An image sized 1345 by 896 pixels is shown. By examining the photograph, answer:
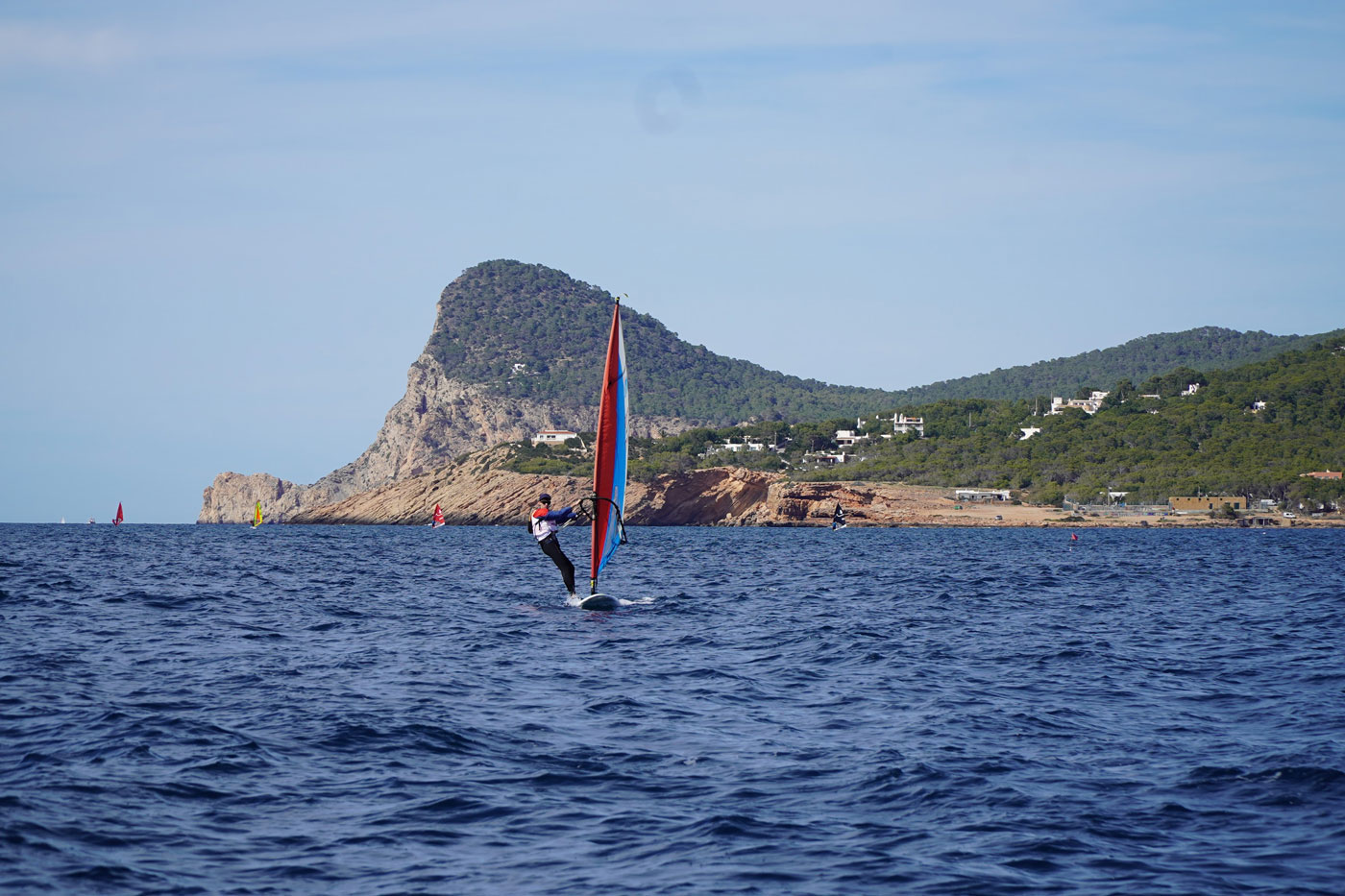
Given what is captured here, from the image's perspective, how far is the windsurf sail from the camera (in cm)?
2900

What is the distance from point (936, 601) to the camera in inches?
1534

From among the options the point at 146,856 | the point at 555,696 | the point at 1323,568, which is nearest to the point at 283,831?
the point at 146,856

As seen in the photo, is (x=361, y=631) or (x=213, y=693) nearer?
(x=213, y=693)

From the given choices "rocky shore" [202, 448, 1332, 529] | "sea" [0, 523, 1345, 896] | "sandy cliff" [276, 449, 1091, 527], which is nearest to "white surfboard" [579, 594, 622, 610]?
"sea" [0, 523, 1345, 896]

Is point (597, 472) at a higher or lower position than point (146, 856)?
higher

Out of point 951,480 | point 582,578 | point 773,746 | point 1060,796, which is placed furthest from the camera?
point 951,480

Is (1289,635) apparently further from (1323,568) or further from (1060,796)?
(1323,568)

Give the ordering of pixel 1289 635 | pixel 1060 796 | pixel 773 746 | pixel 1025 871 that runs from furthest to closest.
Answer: pixel 1289 635 < pixel 773 746 < pixel 1060 796 < pixel 1025 871

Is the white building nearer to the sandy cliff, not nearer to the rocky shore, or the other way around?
the rocky shore

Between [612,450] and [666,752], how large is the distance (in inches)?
581

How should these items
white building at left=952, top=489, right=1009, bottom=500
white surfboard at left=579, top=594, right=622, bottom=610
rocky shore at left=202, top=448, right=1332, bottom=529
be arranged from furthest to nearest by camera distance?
1. white building at left=952, top=489, right=1009, bottom=500
2. rocky shore at left=202, top=448, right=1332, bottom=529
3. white surfboard at left=579, top=594, right=622, bottom=610

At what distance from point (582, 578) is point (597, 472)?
19092 mm

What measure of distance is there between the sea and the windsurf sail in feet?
7.68

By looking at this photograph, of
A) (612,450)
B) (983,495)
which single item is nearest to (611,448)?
(612,450)
